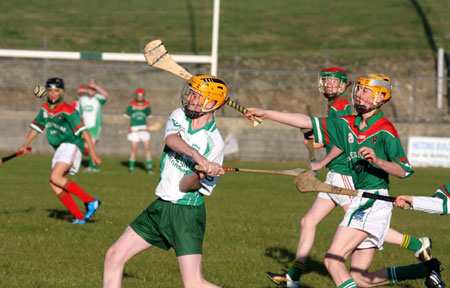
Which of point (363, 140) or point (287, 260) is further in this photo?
point (287, 260)

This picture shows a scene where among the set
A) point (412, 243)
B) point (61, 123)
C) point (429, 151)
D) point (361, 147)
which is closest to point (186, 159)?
point (361, 147)

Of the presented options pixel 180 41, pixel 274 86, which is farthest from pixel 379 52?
pixel 180 41

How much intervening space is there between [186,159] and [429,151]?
18.0 metres

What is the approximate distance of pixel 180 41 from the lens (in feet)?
131

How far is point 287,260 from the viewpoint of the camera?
9109 mm

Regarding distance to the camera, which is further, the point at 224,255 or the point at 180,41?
the point at 180,41

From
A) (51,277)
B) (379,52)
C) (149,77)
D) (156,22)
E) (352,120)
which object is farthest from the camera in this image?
(156,22)

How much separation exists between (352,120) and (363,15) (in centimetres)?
4235

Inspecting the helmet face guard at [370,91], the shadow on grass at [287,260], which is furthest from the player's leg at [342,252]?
the shadow on grass at [287,260]

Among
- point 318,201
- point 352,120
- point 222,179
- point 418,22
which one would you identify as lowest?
point 222,179

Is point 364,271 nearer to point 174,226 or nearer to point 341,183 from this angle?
point 341,183

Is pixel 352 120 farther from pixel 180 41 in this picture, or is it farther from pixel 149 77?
pixel 180 41

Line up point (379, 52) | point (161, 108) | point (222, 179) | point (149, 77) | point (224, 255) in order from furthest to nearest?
point (379, 52) → point (149, 77) → point (161, 108) → point (222, 179) → point (224, 255)

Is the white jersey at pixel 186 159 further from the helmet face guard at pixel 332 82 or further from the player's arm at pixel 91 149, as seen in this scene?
the player's arm at pixel 91 149
